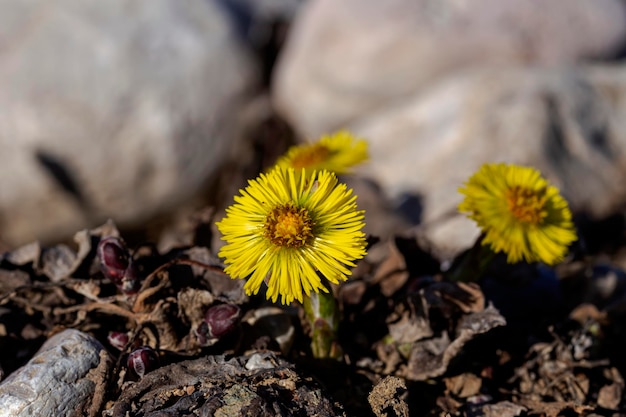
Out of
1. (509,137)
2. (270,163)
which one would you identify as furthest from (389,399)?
(270,163)

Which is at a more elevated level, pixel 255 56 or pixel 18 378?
pixel 255 56

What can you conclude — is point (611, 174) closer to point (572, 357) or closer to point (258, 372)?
point (572, 357)

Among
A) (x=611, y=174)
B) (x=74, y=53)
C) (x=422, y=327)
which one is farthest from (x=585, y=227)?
(x=74, y=53)

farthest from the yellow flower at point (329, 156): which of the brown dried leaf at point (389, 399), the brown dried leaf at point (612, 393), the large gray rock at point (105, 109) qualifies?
the large gray rock at point (105, 109)

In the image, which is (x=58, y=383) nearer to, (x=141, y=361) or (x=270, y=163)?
(x=141, y=361)

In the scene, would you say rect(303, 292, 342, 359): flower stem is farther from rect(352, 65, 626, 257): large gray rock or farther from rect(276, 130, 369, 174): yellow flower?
rect(352, 65, 626, 257): large gray rock

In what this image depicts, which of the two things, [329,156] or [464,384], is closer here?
[464,384]

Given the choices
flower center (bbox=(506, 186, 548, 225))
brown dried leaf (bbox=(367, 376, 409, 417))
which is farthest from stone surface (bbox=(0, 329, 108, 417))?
flower center (bbox=(506, 186, 548, 225))
